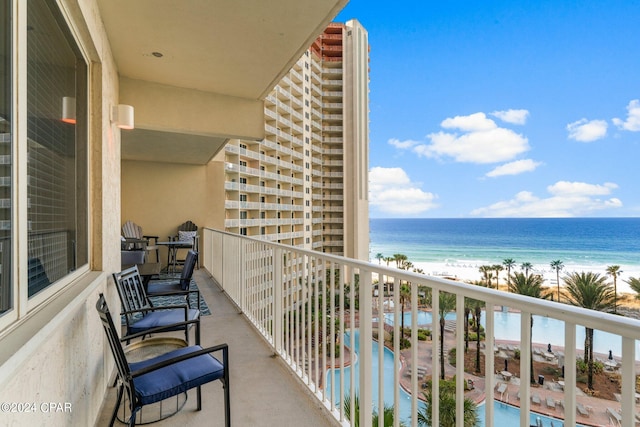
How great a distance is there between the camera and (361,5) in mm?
51000

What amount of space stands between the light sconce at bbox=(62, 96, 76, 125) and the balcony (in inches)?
65.1

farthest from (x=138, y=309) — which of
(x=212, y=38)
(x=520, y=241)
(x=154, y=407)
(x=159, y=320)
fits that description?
(x=520, y=241)

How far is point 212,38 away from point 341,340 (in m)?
2.64

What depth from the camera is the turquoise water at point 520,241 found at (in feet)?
135

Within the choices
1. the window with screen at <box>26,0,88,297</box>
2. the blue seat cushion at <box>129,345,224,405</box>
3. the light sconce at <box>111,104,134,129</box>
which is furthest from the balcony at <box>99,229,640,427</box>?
the light sconce at <box>111,104,134,129</box>

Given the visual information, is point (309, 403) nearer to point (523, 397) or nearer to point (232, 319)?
point (523, 397)

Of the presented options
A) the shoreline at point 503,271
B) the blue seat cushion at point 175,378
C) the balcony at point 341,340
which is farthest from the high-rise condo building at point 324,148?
the blue seat cushion at point 175,378

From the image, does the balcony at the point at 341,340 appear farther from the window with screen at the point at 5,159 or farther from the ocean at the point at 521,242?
the ocean at the point at 521,242

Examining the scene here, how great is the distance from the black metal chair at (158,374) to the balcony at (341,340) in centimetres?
47

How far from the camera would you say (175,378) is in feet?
5.94

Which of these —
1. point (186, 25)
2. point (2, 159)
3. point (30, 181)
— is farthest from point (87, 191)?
point (186, 25)

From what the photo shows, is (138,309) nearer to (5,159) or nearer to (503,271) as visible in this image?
(5,159)

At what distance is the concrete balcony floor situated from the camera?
216cm

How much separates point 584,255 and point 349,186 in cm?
3003
